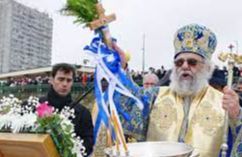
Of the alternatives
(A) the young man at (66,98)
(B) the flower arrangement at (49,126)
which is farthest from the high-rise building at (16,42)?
(B) the flower arrangement at (49,126)

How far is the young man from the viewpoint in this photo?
3873 mm

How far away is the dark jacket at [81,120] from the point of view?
3.83m

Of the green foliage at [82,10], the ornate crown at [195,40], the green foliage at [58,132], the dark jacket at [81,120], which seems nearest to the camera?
the green foliage at [58,132]

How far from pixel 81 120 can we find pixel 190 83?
1083 millimetres

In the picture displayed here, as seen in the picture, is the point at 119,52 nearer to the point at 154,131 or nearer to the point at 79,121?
the point at 154,131

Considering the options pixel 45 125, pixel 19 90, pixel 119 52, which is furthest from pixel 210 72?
pixel 19 90

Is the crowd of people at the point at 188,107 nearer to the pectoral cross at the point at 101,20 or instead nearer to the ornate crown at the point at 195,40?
the ornate crown at the point at 195,40

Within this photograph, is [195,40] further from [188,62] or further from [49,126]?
[49,126]

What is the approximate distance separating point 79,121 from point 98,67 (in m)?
1.20

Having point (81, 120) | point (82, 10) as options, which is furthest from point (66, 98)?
point (82, 10)

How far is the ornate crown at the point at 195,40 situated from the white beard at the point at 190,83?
A: 0.12m

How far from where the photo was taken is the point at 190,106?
3.24 meters

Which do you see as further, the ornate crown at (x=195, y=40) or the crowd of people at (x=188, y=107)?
the ornate crown at (x=195, y=40)

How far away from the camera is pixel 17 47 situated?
36.3 meters
